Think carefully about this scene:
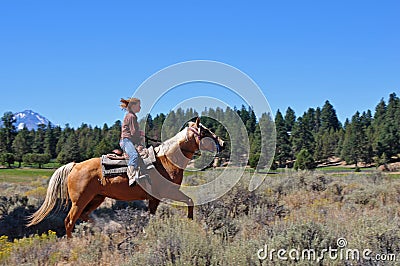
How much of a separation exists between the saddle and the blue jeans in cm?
11

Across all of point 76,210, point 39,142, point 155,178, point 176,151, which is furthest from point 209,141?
point 39,142

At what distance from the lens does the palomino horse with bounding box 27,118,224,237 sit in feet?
26.3

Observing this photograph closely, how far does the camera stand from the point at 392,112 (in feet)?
246

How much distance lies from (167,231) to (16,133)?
226 ft

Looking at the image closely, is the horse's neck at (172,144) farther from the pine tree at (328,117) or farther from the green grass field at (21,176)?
the pine tree at (328,117)

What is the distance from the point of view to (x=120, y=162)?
8328 mm

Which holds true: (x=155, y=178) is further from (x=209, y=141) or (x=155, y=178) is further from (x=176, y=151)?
(x=209, y=141)

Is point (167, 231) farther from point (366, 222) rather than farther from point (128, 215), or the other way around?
point (366, 222)

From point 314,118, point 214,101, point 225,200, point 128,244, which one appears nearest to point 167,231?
point 128,244

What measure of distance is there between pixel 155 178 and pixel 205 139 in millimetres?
1261

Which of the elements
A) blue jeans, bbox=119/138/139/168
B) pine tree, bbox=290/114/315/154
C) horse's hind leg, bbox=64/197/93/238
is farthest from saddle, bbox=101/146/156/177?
pine tree, bbox=290/114/315/154

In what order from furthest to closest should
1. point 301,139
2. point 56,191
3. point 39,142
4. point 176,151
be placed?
point 301,139
point 39,142
point 56,191
point 176,151

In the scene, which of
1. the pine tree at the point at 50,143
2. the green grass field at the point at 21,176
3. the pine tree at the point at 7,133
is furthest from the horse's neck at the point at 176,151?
the pine tree at the point at 50,143

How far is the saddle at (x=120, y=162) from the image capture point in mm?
8062
